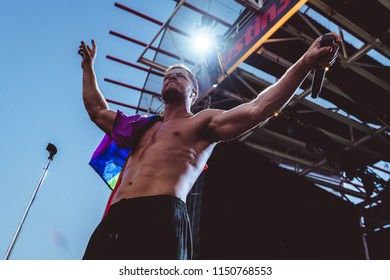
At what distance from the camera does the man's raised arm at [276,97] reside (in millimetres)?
1275

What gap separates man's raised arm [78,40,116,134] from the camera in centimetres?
198

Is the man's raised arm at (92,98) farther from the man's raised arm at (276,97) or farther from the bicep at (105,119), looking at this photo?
the man's raised arm at (276,97)

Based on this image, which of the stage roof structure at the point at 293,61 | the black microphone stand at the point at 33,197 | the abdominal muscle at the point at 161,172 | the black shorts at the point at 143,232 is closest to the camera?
the black shorts at the point at 143,232

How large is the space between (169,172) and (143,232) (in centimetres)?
32

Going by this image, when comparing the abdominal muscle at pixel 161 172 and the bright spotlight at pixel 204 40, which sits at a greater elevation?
the bright spotlight at pixel 204 40

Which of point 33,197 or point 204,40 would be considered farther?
point 204,40

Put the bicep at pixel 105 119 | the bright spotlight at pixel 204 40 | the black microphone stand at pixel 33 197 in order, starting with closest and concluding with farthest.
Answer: the bicep at pixel 105 119 → the black microphone stand at pixel 33 197 → the bright spotlight at pixel 204 40

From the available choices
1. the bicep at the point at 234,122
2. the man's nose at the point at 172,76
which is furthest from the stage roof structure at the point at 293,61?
the bicep at the point at 234,122

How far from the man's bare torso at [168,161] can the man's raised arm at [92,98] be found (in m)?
0.31

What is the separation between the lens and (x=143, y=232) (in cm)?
127

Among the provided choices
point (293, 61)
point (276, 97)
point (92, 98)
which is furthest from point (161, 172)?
point (293, 61)

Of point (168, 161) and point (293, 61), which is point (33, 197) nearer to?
point (168, 161)

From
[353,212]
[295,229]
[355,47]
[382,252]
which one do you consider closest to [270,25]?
[355,47]

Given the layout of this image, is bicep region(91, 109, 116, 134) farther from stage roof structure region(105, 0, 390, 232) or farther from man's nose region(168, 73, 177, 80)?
stage roof structure region(105, 0, 390, 232)
